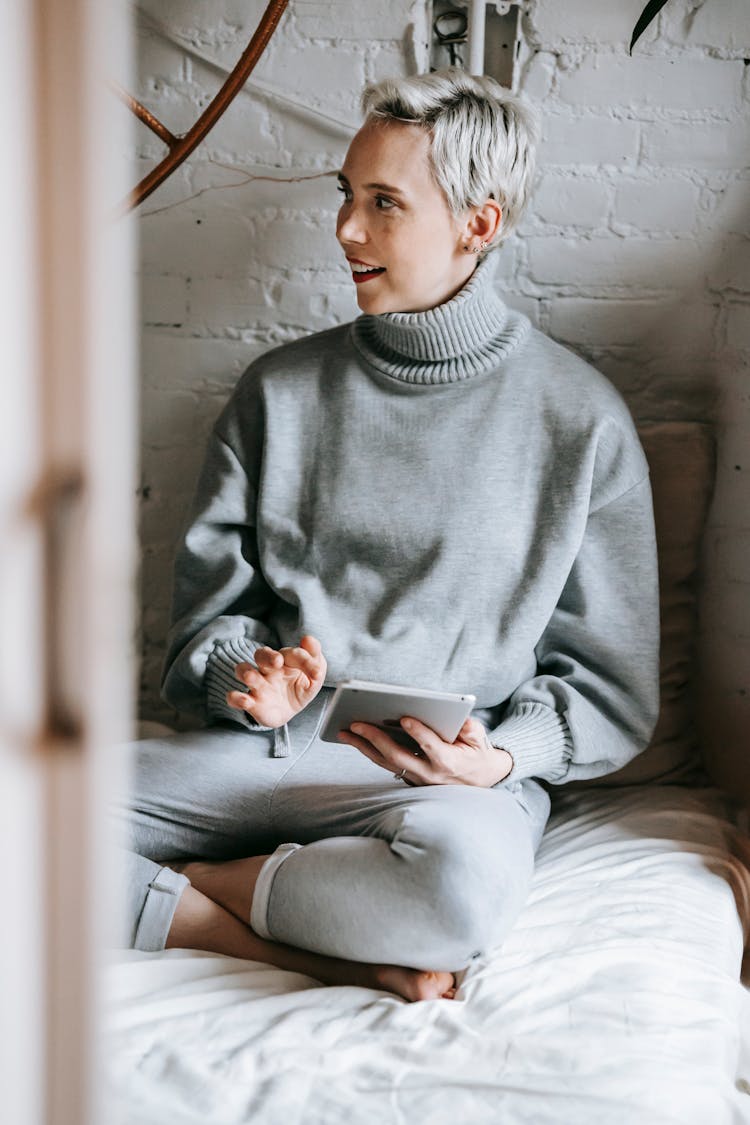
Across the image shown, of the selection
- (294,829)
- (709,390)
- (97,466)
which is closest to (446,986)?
(294,829)

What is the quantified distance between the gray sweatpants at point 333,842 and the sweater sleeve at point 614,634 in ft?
0.40

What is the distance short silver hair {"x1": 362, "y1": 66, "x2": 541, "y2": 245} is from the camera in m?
1.37

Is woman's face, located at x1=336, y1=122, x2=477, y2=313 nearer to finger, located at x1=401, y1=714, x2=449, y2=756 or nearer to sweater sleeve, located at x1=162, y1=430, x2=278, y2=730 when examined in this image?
sweater sleeve, located at x1=162, y1=430, x2=278, y2=730

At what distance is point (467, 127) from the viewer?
4.53ft

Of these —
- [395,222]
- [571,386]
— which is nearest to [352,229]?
[395,222]

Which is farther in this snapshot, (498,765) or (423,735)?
(498,765)

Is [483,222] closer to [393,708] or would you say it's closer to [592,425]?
[592,425]

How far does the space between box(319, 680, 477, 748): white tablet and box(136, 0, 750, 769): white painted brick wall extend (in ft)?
2.23

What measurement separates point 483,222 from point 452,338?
0.16 metres

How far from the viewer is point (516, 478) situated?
1432 mm

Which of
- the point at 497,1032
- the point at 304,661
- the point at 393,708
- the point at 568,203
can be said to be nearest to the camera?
the point at 497,1032

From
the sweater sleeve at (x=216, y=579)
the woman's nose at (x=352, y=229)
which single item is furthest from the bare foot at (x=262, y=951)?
the woman's nose at (x=352, y=229)

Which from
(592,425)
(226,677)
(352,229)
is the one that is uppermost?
(352,229)

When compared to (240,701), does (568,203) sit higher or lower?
higher
